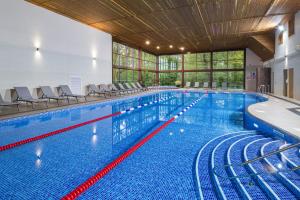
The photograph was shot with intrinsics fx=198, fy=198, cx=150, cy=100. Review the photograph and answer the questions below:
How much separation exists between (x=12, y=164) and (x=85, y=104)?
5702mm

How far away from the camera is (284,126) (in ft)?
13.3

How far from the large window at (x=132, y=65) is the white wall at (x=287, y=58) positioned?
34.0 ft

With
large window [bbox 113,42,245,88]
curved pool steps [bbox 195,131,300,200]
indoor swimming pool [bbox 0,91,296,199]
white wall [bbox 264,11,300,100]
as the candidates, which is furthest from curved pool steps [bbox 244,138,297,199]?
large window [bbox 113,42,245,88]

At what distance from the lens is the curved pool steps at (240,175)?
2157 mm

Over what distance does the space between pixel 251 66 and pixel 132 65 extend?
10813mm

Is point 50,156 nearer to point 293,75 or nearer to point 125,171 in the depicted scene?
point 125,171

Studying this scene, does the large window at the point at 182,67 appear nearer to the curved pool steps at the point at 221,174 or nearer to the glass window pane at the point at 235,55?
the glass window pane at the point at 235,55

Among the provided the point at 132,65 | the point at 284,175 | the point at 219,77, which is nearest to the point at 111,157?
the point at 284,175

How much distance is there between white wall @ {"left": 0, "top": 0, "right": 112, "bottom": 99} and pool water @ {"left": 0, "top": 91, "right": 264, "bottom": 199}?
297cm

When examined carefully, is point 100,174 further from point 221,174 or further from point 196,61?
point 196,61

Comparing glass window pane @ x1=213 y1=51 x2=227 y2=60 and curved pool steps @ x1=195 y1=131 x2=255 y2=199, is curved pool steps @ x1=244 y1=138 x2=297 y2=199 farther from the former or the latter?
glass window pane @ x1=213 y1=51 x2=227 y2=60

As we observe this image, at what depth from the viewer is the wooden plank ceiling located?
7.54 m

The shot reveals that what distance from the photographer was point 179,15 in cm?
880

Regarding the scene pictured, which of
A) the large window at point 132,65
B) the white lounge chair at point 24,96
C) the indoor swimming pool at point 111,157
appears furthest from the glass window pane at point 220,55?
the white lounge chair at point 24,96
